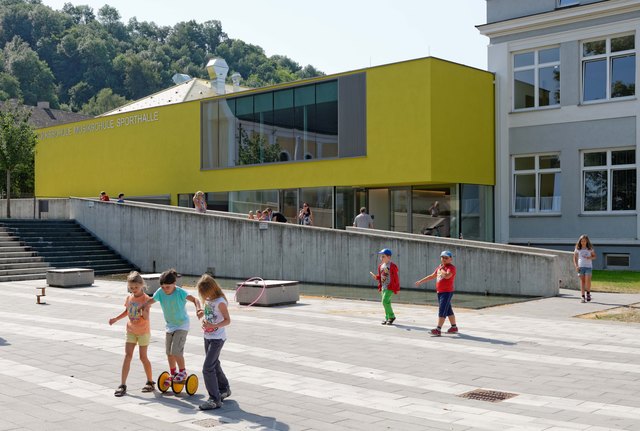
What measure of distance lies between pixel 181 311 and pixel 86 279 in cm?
1575

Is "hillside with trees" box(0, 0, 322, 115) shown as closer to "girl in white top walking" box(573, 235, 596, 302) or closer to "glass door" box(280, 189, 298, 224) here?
"glass door" box(280, 189, 298, 224)

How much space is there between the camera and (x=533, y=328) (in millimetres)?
13352

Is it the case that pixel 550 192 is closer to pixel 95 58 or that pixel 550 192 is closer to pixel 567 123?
pixel 567 123

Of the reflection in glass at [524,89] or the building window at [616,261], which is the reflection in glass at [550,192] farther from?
the reflection in glass at [524,89]

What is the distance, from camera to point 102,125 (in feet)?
130

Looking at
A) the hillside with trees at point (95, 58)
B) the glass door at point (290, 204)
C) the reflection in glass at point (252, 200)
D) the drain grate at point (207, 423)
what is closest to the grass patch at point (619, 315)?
the drain grate at point (207, 423)

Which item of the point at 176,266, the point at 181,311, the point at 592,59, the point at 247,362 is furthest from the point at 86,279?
the point at 592,59

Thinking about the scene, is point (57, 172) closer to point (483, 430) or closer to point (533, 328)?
point (533, 328)

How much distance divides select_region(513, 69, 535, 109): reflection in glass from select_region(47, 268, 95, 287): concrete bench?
1778 cm

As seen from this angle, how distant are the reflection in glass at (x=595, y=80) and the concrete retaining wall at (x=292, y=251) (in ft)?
31.4

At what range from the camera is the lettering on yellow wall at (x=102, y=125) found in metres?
37.1

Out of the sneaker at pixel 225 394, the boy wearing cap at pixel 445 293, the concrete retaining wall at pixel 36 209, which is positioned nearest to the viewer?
the sneaker at pixel 225 394

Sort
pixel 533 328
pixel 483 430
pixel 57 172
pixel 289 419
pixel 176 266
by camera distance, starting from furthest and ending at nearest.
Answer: pixel 57 172 → pixel 176 266 → pixel 533 328 → pixel 289 419 → pixel 483 430

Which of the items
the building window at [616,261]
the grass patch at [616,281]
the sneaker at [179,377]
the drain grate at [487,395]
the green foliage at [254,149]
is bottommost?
the drain grate at [487,395]
